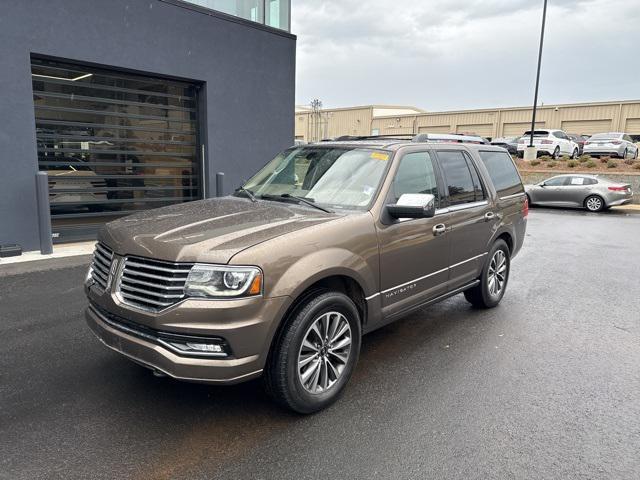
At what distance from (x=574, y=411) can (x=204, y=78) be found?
9.67 metres

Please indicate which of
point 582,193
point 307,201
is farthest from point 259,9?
point 582,193

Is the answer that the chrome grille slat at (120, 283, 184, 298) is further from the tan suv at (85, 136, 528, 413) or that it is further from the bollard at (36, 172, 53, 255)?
the bollard at (36, 172, 53, 255)

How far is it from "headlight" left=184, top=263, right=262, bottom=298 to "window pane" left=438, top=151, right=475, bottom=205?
8.50 feet

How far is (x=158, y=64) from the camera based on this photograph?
9844mm

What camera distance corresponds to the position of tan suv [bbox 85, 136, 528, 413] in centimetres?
288

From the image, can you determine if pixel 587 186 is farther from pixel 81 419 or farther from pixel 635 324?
pixel 81 419

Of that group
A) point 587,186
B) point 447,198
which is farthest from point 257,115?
point 587,186

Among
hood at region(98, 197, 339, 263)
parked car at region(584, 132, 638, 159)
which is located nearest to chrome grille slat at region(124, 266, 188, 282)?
hood at region(98, 197, 339, 263)

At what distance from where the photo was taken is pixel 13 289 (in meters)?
6.12

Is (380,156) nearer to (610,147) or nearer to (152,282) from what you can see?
(152,282)

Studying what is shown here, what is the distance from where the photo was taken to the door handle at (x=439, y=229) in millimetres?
4373

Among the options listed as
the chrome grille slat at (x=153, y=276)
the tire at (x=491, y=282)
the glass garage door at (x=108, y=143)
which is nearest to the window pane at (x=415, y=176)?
the tire at (x=491, y=282)

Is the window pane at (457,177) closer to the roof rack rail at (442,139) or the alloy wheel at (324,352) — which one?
the roof rack rail at (442,139)

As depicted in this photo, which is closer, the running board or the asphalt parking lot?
the asphalt parking lot
